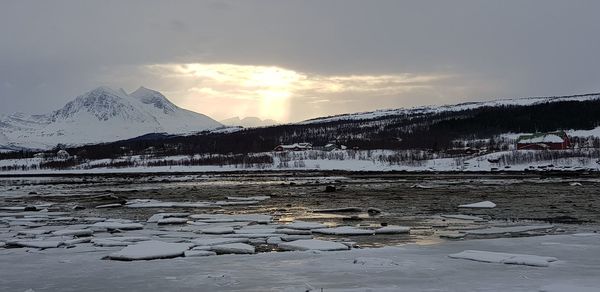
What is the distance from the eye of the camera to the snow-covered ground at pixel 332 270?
864 cm

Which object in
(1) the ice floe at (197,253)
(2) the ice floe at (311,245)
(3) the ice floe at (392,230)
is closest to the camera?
(1) the ice floe at (197,253)

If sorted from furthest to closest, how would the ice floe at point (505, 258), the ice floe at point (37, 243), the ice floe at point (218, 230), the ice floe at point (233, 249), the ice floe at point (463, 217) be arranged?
the ice floe at point (463, 217) < the ice floe at point (218, 230) < the ice floe at point (37, 243) < the ice floe at point (233, 249) < the ice floe at point (505, 258)

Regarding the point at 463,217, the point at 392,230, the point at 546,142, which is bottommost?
the point at 463,217

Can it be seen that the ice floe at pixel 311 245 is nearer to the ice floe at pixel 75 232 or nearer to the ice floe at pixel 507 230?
the ice floe at pixel 507 230

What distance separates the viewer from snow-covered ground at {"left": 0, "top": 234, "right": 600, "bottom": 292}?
8641 mm

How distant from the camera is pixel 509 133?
504 feet

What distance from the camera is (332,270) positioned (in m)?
9.88

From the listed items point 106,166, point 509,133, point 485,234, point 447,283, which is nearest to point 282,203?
point 485,234

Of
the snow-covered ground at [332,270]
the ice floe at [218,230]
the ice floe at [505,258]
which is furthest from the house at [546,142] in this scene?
the ice floe at [505,258]

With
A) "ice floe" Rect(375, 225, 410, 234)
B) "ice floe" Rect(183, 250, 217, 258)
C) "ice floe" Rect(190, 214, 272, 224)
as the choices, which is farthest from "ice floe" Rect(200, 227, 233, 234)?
"ice floe" Rect(375, 225, 410, 234)

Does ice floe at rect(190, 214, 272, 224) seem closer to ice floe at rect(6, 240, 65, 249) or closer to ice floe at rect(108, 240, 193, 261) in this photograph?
ice floe at rect(6, 240, 65, 249)

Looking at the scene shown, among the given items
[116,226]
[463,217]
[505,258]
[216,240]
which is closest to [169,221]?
[116,226]

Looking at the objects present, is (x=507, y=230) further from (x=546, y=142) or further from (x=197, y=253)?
(x=546, y=142)

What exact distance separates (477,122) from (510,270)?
161731 millimetres
